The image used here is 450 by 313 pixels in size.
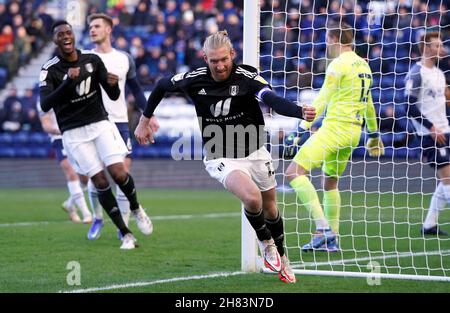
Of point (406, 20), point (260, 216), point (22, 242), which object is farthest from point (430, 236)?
point (406, 20)

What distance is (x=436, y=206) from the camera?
10539 millimetres

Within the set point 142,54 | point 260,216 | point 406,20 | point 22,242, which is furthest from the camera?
point 142,54

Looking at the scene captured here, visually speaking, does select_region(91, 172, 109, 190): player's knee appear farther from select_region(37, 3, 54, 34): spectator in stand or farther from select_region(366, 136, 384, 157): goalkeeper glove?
select_region(37, 3, 54, 34): spectator in stand

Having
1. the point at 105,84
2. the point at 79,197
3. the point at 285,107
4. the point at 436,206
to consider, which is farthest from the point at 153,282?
the point at 79,197

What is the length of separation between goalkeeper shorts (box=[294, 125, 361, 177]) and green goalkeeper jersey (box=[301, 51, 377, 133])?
0.10m

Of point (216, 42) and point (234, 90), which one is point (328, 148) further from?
point (216, 42)

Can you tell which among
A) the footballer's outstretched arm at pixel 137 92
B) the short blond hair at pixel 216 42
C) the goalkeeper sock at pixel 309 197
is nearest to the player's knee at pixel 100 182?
the footballer's outstretched arm at pixel 137 92

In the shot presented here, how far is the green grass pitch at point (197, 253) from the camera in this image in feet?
22.6

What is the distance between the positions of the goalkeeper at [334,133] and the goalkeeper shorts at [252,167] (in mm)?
2035

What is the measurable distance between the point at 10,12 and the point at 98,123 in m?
17.8

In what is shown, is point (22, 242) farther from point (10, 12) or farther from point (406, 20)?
point (10, 12)

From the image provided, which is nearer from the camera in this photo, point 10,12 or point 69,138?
point 69,138

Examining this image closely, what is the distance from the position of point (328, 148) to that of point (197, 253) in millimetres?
1840

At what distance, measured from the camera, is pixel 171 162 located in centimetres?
2089
